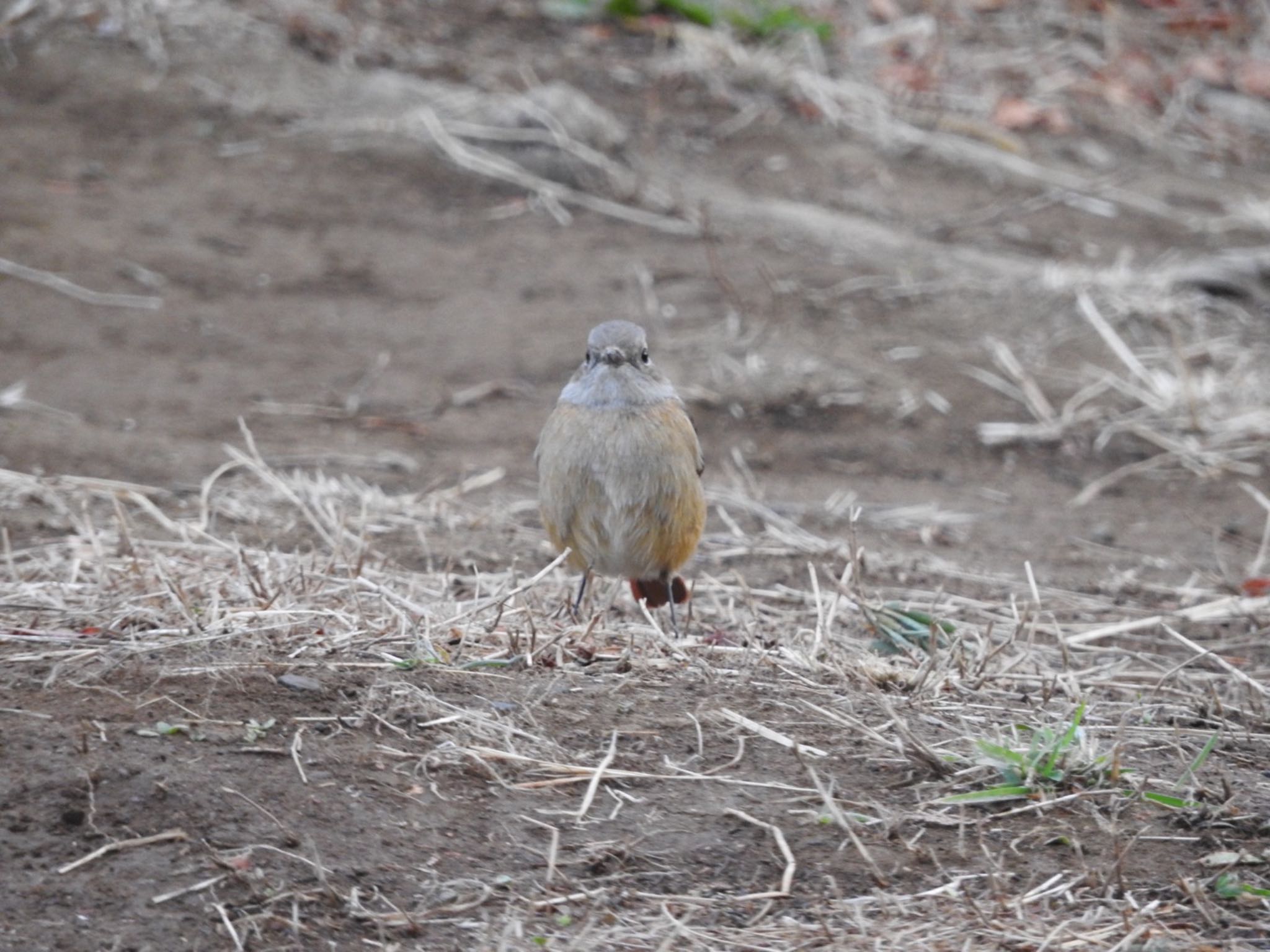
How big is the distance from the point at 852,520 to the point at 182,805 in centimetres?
185

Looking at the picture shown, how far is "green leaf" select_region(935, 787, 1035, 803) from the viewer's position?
3252mm

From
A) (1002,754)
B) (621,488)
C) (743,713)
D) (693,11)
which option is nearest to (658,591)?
(621,488)

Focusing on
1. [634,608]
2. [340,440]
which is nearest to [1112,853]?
[634,608]

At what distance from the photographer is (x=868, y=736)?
350 cm

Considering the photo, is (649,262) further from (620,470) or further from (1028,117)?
(1028,117)

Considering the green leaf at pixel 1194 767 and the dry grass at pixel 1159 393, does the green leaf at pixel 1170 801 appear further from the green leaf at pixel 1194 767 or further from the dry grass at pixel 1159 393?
the dry grass at pixel 1159 393

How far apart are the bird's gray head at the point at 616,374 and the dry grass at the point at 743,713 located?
2.32 ft

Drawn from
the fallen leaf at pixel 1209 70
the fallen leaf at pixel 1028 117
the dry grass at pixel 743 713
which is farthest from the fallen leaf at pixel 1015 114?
the dry grass at pixel 743 713

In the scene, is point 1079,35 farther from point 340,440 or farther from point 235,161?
point 340,440

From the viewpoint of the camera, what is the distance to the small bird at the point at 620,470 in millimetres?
4984

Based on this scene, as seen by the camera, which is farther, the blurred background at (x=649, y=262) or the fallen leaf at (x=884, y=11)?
the fallen leaf at (x=884, y=11)

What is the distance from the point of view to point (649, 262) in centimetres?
895

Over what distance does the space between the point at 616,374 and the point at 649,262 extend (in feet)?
12.9

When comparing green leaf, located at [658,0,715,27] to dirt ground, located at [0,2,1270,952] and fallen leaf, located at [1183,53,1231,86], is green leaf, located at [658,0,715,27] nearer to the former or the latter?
dirt ground, located at [0,2,1270,952]
